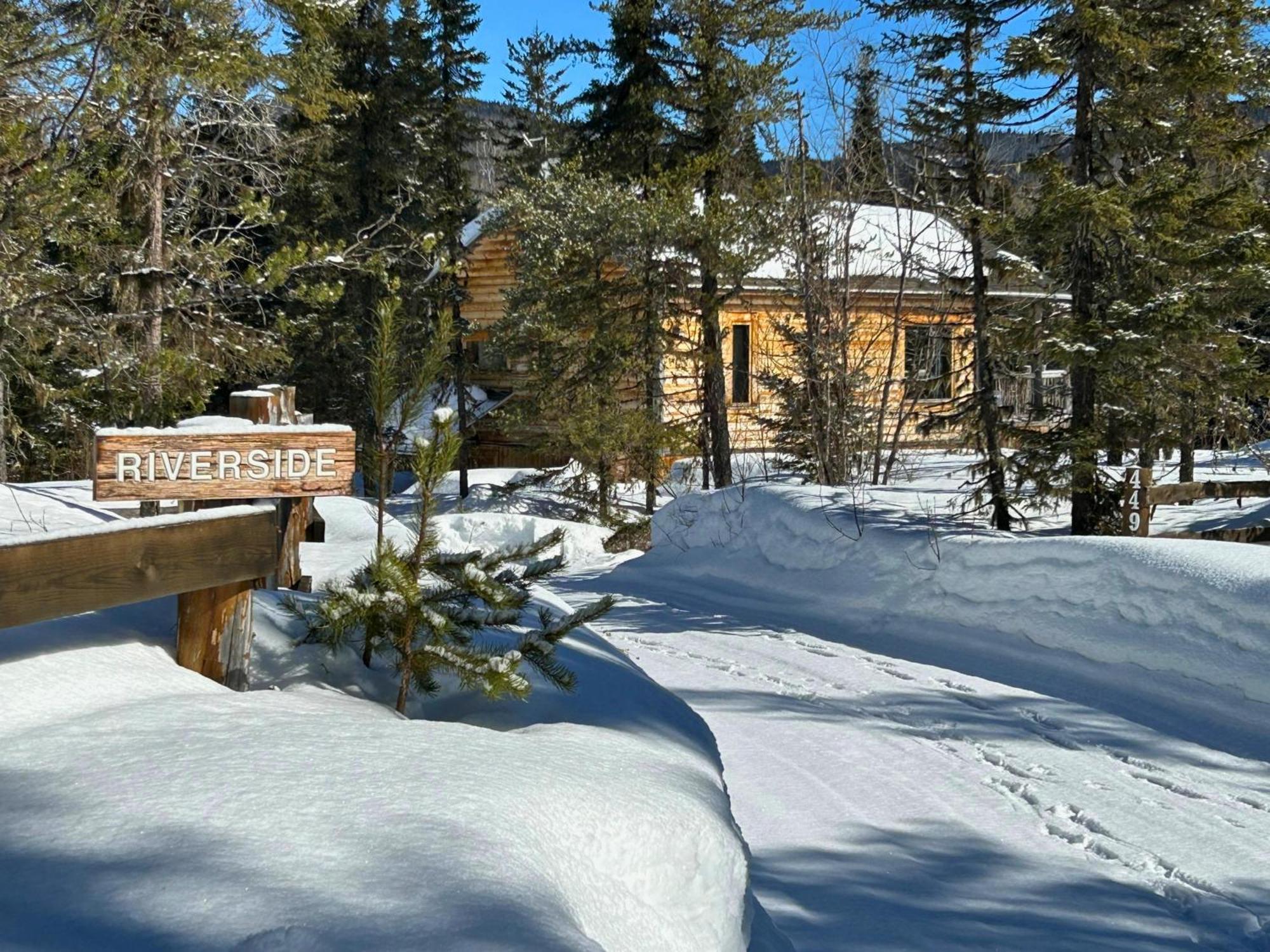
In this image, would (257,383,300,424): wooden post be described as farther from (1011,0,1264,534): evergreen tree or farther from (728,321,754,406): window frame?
(728,321,754,406): window frame

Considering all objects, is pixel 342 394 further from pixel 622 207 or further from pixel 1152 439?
pixel 1152 439

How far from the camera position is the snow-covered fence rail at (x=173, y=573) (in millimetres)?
4020

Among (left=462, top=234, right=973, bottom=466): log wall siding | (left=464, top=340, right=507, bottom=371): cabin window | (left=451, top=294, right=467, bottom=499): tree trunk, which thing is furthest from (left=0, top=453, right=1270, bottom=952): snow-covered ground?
(left=464, top=340, right=507, bottom=371): cabin window

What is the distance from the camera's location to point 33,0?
344 inches

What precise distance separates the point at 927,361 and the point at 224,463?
18.7 m

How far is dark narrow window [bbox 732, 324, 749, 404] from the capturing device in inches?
1064

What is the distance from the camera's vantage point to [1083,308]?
41.0 ft

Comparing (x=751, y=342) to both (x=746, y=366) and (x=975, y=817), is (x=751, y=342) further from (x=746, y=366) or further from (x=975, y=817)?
(x=975, y=817)

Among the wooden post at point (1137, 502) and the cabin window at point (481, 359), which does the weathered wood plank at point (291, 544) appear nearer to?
the wooden post at point (1137, 502)

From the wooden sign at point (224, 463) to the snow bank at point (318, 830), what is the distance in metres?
0.90

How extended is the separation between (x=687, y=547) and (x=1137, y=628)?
7.41 meters

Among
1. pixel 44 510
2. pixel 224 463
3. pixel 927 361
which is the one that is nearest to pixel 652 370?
pixel 927 361

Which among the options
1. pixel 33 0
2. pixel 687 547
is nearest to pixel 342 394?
pixel 687 547

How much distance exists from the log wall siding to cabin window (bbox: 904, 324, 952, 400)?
319 mm
